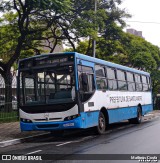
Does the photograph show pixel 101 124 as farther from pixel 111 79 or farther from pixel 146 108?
pixel 146 108

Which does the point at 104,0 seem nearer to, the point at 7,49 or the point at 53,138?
the point at 7,49

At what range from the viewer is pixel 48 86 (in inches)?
495

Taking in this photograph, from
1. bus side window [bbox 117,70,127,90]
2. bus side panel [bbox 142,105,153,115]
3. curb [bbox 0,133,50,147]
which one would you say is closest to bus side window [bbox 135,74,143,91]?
bus side panel [bbox 142,105,153,115]

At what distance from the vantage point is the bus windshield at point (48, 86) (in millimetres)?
12352

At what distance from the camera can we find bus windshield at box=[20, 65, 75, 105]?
12.4m

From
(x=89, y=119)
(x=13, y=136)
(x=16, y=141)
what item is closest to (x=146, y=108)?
(x=89, y=119)

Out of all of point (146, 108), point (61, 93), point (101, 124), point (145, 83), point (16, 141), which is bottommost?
point (16, 141)

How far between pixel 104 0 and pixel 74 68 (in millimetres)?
18707

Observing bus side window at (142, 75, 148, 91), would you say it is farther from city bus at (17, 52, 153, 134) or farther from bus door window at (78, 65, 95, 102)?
bus door window at (78, 65, 95, 102)

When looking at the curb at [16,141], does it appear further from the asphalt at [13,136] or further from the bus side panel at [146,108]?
the bus side panel at [146,108]

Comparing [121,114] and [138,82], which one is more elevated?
[138,82]

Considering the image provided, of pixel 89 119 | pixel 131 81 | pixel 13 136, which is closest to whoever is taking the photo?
pixel 89 119

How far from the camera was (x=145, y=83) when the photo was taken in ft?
71.6

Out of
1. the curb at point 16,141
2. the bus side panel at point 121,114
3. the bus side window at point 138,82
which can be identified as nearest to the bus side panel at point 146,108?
the bus side window at point 138,82
